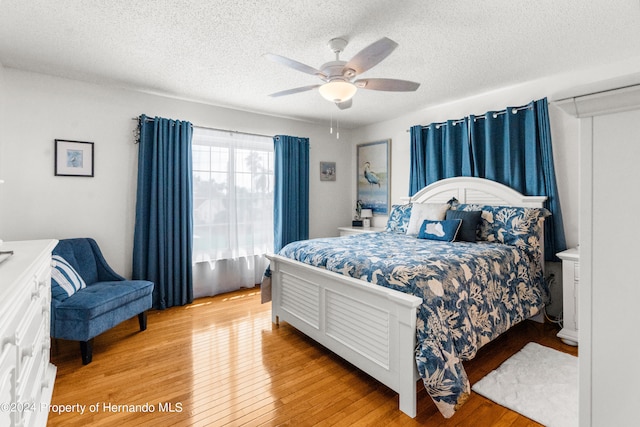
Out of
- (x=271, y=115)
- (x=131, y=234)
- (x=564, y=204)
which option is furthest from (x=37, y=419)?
(x=564, y=204)

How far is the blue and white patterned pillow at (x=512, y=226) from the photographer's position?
9.77ft

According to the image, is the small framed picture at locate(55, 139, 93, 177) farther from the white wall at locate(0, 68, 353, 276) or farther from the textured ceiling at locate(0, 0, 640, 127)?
the textured ceiling at locate(0, 0, 640, 127)

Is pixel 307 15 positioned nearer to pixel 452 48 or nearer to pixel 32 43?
pixel 452 48

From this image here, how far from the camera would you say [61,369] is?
2.31 meters

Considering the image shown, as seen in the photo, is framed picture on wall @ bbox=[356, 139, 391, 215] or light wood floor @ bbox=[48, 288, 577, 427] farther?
framed picture on wall @ bbox=[356, 139, 391, 215]

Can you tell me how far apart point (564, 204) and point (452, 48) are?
6.29ft

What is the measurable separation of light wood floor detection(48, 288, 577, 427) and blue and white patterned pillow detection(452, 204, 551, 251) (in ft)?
2.71

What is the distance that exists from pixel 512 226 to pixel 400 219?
1.27 m

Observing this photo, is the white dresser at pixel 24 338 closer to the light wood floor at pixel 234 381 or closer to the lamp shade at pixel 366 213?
the light wood floor at pixel 234 381

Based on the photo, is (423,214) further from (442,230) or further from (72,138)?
(72,138)

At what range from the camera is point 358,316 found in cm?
218

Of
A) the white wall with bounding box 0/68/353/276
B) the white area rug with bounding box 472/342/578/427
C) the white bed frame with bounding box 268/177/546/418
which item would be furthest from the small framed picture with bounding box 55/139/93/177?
the white area rug with bounding box 472/342/578/427

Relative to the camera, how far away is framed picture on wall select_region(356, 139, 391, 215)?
491cm

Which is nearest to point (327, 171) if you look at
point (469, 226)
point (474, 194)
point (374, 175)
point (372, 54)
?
point (374, 175)
